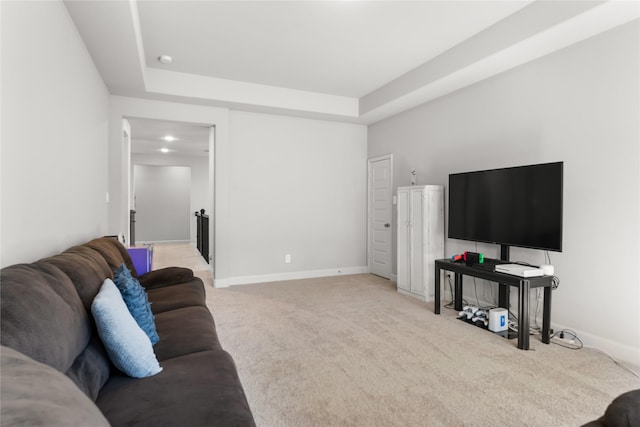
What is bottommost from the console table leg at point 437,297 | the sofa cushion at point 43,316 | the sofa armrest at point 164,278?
the console table leg at point 437,297

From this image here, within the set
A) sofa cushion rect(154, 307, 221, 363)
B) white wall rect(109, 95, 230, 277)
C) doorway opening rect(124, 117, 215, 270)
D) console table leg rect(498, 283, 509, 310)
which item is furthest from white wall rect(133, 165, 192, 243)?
console table leg rect(498, 283, 509, 310)

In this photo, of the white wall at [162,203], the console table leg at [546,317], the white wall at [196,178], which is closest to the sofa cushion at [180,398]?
the console table leg at [546,317]

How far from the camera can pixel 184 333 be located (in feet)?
6.31

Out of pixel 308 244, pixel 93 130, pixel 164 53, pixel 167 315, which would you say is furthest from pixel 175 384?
pixel 308 244

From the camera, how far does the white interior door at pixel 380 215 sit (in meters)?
5.56

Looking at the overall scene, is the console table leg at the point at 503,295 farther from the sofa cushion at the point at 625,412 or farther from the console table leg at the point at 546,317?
the sofa cushion at the point at 625,412

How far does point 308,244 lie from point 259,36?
125 inches

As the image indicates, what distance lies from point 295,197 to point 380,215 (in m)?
1.41

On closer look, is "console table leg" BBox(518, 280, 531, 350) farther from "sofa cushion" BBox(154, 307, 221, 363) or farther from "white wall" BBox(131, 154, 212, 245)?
"white wall" BBox(131, 154, 212, 245)

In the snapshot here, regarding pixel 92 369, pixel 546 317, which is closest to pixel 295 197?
pixel 546 317

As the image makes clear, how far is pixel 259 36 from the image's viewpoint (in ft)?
11.5

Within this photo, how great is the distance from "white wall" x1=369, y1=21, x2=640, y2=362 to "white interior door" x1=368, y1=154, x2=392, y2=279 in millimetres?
1868

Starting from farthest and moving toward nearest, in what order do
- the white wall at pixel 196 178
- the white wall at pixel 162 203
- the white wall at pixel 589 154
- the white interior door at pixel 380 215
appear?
the white wall at pixel 162 203 < the white wall at pixel 196 178 < the white interior door at pixel 380 215 < the white wall at pixel 589 154

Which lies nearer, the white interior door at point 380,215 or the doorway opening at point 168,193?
the white interior door at point 380,215
